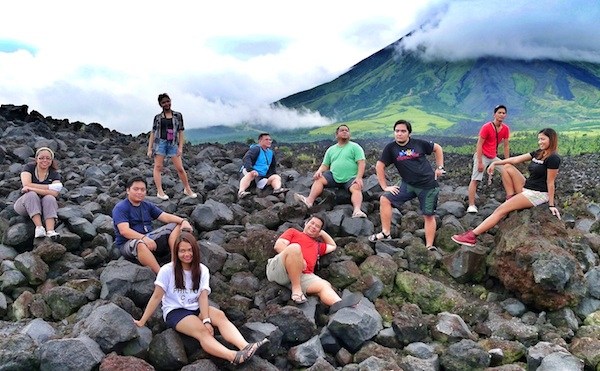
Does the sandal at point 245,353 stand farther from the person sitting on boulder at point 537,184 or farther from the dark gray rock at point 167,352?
the person sitting on boulder at point 537,184

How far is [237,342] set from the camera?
616cm

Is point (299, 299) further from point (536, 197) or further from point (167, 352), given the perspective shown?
point (536, 197)

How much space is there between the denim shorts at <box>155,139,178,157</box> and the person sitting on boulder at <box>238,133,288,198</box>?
5.73 feet

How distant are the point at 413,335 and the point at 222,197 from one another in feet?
19.8

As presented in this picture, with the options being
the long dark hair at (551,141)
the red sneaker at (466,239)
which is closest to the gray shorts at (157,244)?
the red sneaker at (466,239)

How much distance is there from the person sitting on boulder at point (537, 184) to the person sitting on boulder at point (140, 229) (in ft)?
16.9

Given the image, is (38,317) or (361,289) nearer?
(38,317)

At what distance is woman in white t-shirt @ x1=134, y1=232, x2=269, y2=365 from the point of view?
6250 millimetres

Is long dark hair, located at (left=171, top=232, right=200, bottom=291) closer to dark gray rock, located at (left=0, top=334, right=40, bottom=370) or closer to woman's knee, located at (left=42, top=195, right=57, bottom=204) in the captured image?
dark gray rock, located at (left=0, top=334, right=40, bottom=370)

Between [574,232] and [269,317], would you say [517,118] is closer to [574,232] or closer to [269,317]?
[574,232]

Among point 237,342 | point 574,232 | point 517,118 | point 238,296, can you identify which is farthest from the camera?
point 517,118

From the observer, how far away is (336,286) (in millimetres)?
8297

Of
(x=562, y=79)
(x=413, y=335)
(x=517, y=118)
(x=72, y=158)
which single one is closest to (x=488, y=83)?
(x=562, y=79)

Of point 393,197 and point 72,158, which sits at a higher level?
point 72,158
